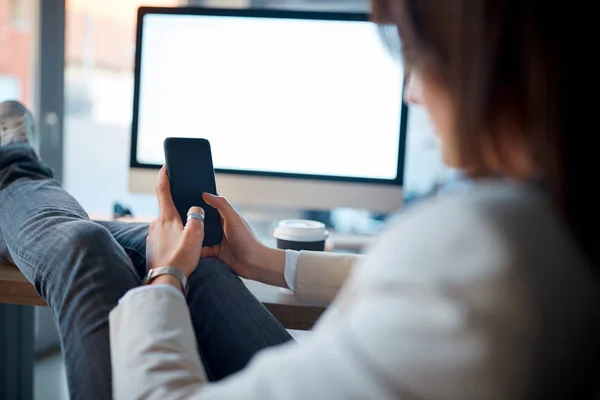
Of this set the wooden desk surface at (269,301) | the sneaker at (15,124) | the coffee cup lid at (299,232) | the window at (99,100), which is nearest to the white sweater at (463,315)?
the wooden desk surface at (269,301)

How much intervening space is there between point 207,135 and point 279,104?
0.16 m

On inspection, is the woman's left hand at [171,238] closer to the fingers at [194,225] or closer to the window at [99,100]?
the fingers at [194,225]

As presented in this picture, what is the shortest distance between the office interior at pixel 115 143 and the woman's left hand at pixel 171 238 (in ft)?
0.96

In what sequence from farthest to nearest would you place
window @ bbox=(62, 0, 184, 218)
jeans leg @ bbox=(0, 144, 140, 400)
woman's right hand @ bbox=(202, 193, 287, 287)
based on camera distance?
window @ bbox=(62, 0, 184, 218), woman's right hand @ bbox=(202, 193, 287, 287), jeans leg @ bbox=(0, 144, 140, 400)

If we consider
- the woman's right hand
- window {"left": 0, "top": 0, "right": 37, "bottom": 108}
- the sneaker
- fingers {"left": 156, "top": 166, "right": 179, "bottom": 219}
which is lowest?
the woman's right hand

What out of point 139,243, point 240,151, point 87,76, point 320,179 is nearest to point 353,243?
point 320,179

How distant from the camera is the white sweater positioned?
36 centimetres

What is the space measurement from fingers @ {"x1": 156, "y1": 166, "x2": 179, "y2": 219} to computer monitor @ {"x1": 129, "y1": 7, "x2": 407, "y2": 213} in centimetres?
36

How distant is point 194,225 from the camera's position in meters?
0.76

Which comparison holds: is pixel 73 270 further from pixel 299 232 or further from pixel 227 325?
pixel 299 232

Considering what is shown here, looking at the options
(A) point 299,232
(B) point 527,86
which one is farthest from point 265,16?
(B) point 527,86

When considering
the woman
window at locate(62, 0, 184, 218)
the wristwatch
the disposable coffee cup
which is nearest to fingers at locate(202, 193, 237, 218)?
the disposable coffee cup

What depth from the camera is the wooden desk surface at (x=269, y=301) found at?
2.73ft

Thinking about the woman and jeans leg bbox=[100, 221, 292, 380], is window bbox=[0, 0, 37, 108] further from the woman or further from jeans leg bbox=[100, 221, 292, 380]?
the woman
